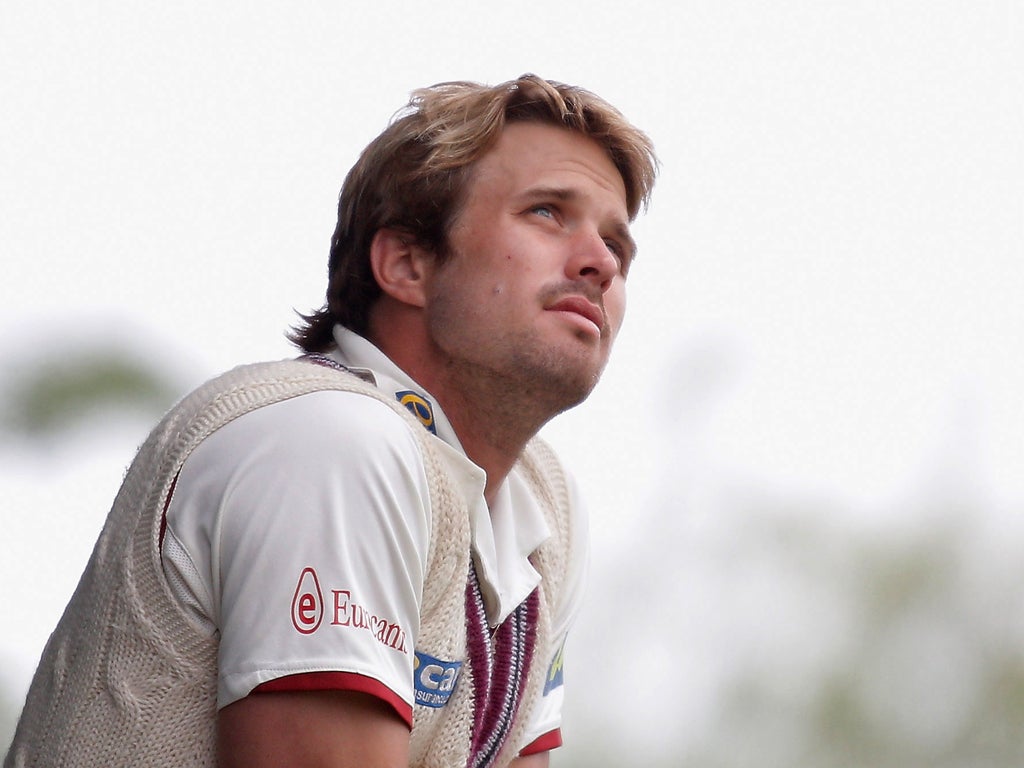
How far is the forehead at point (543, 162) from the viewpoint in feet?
7.33

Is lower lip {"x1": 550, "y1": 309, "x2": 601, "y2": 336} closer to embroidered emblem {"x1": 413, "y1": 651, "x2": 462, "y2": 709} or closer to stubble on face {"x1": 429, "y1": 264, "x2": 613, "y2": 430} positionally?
stubble on face {"x1": 429, "y1": 264, "x2": 613, "y2": 430}

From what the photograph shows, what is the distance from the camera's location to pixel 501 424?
213 centimetres

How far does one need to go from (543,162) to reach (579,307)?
0.93ft

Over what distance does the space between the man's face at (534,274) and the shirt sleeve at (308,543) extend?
420 mm

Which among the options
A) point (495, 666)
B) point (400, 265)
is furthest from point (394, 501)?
point (400, 265)

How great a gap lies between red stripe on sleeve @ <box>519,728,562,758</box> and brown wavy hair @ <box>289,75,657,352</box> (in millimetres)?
748

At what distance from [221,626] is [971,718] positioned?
528 centimetres

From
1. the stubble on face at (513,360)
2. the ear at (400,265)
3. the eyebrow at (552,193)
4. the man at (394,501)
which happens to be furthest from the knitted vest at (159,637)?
the eyebrow at (552,193)

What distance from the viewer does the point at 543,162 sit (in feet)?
7.39

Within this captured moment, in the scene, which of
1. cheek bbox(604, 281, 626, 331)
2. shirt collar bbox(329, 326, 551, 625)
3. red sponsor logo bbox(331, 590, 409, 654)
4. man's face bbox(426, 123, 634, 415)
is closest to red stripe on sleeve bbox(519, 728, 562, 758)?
shirt collar bbox(329, 326, 551, 625)

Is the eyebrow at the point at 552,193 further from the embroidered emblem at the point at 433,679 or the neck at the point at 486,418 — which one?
the embroidered emblem at the point at 433,679

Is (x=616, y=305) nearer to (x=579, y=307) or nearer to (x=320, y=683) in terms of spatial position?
(x=579, y=307)

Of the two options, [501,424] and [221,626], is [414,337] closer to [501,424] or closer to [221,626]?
[501,424]

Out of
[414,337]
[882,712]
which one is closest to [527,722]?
[414,337]
